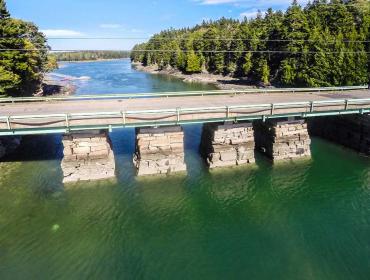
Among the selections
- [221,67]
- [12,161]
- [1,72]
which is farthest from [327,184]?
[221,67]

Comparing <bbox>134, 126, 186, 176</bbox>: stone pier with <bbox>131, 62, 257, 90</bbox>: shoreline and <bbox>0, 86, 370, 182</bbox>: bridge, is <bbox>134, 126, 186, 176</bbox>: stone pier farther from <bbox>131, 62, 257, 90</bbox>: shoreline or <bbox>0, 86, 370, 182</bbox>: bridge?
<bbox>131, 62, 257, 90</bbox>: shoreline

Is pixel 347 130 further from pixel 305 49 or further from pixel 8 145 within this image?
pixel 8 145

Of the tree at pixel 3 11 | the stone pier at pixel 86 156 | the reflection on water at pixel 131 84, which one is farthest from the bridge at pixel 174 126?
the reflection on water at pixel 131 84

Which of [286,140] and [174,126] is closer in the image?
[174,126]

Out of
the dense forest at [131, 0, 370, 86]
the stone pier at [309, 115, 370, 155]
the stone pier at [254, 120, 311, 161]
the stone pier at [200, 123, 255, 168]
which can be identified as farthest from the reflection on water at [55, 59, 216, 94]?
the stone pier at [200, 123, 255, 168]

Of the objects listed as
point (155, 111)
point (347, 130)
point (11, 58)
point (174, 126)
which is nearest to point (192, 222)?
point (174, 126)

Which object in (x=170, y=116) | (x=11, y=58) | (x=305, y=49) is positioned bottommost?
(x=170, y=116)
